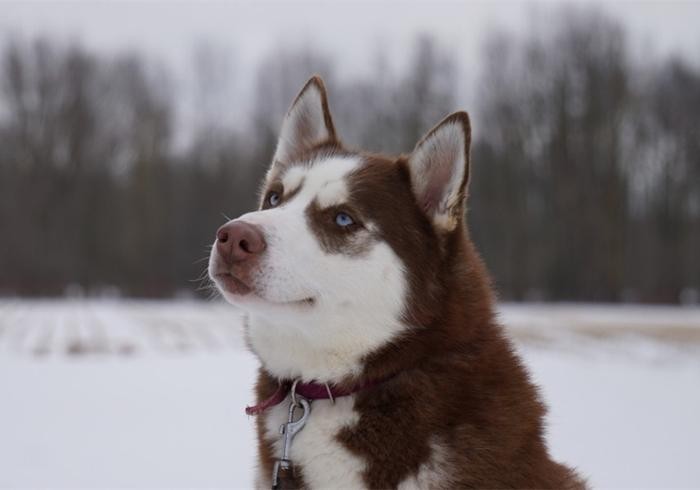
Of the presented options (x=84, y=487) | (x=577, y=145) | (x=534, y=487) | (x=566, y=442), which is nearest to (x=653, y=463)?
(x=566, y=442)

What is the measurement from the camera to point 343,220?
9.54 feet

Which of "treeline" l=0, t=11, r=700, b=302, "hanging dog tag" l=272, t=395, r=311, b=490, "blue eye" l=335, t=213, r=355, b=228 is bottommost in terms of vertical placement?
"treeline" l=0, t=11, r=700, b=302

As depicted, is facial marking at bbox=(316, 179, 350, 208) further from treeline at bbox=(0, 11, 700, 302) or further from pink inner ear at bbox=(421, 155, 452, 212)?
treeline at bbox=(0, 11, 700, 302)

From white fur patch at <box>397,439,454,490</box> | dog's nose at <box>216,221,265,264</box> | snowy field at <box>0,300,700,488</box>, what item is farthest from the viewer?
snowy field at <box>0,300,700,488</box>

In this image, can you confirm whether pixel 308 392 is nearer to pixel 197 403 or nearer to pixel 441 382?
pixel 441 382

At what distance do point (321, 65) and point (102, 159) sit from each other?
8982 millimetres

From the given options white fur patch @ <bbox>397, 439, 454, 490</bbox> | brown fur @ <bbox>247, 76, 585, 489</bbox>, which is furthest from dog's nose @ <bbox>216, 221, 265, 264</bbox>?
white fur patch @ <bbox>397, 439, 454, 490</bbox>

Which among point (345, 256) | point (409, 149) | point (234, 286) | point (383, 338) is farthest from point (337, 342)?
point (409, 149)

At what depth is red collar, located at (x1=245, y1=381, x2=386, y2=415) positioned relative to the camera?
2.73 m

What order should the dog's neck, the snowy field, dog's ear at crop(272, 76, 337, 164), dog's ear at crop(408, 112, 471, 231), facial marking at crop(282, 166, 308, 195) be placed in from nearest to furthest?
the dog's neck
dog's ear at crop(408, 112, 471, 231)
facial marking at crop(282, 166, 308, 195)
dog's ear at crop(272, 76, 337, 164)
the snowy field

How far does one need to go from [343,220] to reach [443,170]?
1.49ft

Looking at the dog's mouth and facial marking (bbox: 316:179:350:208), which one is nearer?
the dog's mouth

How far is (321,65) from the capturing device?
27938 millimetres

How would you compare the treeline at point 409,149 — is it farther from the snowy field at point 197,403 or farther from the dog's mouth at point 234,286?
the dog's mouth at point 234,286
